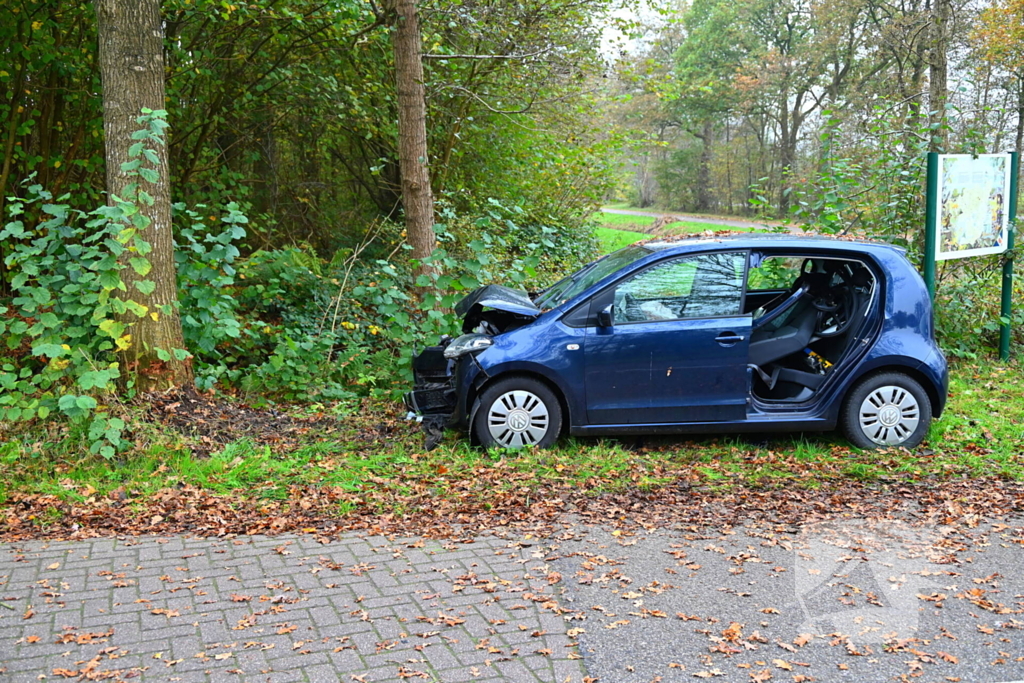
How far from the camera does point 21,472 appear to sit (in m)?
6.05

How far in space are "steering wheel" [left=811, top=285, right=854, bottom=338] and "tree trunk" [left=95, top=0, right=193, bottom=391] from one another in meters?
5.36

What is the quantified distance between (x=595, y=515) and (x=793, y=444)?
2.25 m

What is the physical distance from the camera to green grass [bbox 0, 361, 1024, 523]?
19.4ft

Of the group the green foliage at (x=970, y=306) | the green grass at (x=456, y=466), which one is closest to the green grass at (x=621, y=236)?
the green foliage at (x=970, y=306)

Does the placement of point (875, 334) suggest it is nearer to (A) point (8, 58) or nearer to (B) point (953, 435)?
(B) point (953, 435)

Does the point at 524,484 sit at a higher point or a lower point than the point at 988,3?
lower

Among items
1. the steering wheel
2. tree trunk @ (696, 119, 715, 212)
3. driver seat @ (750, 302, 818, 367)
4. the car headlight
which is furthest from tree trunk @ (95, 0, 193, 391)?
tree trunk @ (696, 119, 715, 212)

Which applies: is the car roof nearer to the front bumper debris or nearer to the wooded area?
the front bumper debris

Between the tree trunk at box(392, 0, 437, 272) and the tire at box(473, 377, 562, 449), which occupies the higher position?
the tree trunk at box(392, 0, 437, 272)

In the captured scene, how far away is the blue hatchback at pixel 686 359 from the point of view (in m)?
6.55

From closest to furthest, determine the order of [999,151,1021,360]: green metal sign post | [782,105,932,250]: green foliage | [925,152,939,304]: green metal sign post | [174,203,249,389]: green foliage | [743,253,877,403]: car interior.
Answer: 1. [743,253,877,403]: car interior
2. [174,203,249,389]: green foliage
3. [925,152,939,304]: green metal sign post
4. [999,151,1021,360]: green metal sign post
5. [782,105,932,250]: green foliage

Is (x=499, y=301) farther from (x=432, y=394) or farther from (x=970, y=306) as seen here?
(x=970, y=306)

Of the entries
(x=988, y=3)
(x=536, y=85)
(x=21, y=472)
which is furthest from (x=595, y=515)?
(x=988, y=3)

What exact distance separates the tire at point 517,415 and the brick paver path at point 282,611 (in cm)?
153
